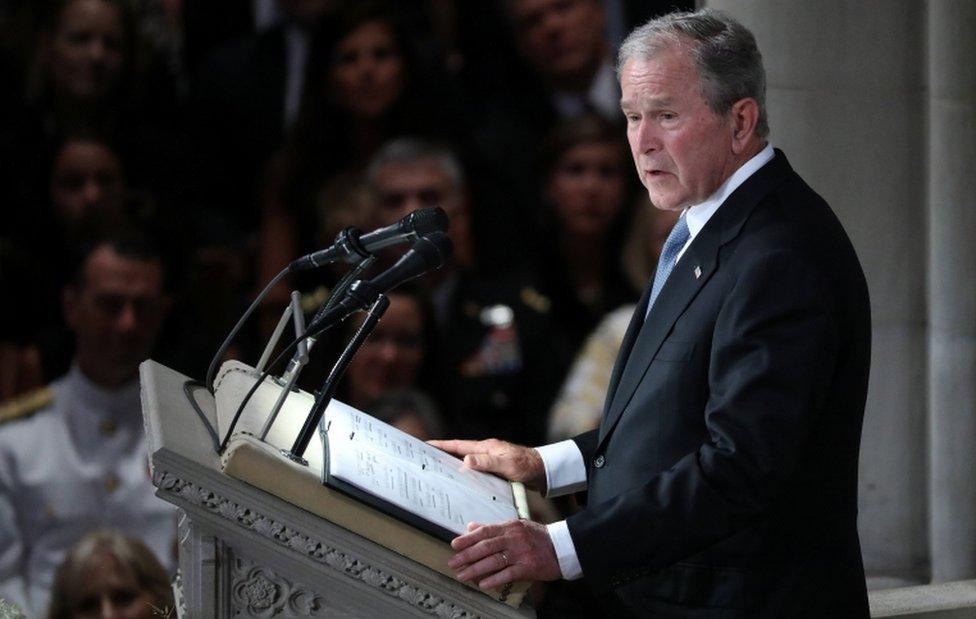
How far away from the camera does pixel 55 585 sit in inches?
189

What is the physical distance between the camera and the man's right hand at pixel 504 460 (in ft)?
8.66

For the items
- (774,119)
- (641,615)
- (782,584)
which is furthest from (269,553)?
(774,119)

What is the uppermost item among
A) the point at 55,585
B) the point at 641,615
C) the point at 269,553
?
the point at 269,553

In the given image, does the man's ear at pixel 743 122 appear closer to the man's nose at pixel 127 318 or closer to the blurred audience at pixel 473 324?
the blurred audience at pixel 473 324

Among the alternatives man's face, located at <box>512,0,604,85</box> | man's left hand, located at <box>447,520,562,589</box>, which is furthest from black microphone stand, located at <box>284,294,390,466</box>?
man's face, located at <box>512,0,604,85</box>

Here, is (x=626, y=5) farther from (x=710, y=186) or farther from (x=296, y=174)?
(x=710, y=186)

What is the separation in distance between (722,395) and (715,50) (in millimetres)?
556

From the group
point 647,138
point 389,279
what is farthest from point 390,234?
point 647,138

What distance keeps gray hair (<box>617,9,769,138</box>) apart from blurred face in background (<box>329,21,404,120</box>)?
2.60 meters

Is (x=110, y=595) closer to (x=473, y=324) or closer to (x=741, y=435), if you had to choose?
(x=473, y=324)

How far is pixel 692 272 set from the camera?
2445 millimetres

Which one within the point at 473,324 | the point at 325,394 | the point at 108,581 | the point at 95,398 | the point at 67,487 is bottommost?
the point at 108,581

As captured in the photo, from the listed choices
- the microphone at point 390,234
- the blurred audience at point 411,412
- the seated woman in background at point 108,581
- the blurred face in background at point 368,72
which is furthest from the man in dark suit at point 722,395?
the seated woman in background at point 108,581

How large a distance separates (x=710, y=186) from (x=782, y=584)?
25.6 inches
